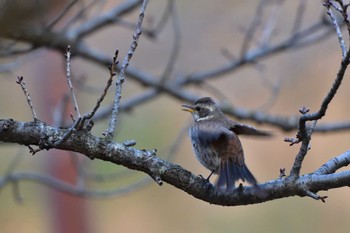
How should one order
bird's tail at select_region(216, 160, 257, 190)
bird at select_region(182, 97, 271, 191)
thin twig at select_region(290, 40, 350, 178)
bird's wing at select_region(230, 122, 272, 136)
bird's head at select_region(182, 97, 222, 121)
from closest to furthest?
thin twig at select_region(290, 40, 350, 178), bird's tail at select_region(216, 160, 257, 190), bird's wing at select_region(230, 122, 272, 136), bird at select_region(182, 97, 271, 191), bird's head at select_region(182, 97, 222, 121)

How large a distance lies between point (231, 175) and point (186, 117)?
17.1ft

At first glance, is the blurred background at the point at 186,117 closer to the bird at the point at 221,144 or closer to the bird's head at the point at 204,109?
the bird's head at the point at 204,109

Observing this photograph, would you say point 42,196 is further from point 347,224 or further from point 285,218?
point 347,224

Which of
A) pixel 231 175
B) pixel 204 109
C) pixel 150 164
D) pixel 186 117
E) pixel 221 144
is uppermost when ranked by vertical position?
pixel 186 117

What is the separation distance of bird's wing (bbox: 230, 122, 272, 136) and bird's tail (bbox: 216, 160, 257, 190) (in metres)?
0.15

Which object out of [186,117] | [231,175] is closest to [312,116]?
[231,175]

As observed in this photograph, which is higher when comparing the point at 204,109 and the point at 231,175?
the point at 204,109

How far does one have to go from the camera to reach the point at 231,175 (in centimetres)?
271

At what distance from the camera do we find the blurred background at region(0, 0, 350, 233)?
21.9 ft

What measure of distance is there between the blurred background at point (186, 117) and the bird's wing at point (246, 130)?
307 cm

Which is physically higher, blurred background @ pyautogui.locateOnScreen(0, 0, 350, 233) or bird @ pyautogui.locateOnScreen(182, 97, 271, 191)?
blurred background @ pyautogui.locateOnScreen(0, 0, 350, 233)

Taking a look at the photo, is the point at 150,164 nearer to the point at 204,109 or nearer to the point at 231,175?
the point at 231,175

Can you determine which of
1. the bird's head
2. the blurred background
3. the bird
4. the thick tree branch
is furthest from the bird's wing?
the blurred background

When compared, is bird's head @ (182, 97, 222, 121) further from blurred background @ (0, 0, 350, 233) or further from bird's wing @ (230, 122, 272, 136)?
blurred background @ (0, 0, 350, 233)
